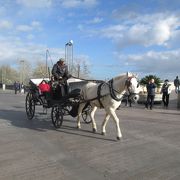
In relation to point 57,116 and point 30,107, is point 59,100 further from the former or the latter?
point 30,107

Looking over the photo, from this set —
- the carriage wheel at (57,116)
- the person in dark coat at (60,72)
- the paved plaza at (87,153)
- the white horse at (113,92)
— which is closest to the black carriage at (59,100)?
the carriage wheel at (57,116)

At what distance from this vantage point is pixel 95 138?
9258mm

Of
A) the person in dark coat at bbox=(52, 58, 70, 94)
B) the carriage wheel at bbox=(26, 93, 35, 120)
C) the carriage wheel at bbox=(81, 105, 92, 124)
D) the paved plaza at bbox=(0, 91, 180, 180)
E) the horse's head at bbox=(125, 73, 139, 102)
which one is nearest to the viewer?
the paved plaza at bbox=(0, 91, 180, 180)

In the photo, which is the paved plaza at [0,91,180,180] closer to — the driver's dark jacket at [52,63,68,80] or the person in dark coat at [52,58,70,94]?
the person in dark coat at [52,58,70,94]

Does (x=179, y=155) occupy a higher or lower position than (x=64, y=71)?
lower

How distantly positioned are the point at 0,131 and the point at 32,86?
296 centimetres

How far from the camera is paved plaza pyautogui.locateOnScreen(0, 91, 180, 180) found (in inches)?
237

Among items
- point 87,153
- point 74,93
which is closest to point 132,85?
point 74,93

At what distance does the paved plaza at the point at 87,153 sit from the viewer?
6.03 metres

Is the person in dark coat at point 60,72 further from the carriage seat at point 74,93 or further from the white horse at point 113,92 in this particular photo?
the white horse at point 113,92

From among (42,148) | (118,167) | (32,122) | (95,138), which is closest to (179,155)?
(118,167)

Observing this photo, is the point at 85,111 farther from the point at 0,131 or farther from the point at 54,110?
the point at 0,131

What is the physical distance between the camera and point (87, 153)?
7547mm

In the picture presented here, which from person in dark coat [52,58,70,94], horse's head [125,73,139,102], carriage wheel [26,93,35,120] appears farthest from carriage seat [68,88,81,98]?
carriage wheel [26,93,35,120]
